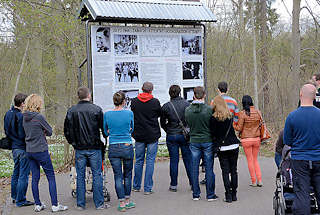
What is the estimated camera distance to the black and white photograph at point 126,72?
30.1 ft

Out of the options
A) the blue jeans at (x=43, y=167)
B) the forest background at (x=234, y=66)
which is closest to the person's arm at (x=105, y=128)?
→ the blue jeans at (x=43, y=167)

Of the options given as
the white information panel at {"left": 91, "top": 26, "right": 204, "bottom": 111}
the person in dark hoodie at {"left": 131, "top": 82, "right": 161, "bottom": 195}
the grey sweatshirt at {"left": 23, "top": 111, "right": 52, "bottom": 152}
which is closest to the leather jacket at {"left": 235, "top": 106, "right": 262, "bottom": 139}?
the person in dark hoodie at {"left": 131, "top": 82, "right": 161, "bottom": 195}

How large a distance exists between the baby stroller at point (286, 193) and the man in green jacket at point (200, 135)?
151 centimetres

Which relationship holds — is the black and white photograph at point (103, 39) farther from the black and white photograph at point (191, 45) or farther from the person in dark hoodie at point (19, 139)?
the person in dark hoodie at point (19, 139)

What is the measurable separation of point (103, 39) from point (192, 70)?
254cm

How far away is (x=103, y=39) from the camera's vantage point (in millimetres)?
9008

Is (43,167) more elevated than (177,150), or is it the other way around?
(177,150)

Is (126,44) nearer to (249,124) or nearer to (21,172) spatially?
(249,124)

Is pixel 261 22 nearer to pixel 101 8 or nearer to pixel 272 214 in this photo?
pixel 101 8

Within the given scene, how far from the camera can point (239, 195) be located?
22.9 feet

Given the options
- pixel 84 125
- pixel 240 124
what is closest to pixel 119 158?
pixel 84 125

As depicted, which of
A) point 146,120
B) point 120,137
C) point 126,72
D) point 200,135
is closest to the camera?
point 120,137

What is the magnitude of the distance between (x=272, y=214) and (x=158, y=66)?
500 centimetres

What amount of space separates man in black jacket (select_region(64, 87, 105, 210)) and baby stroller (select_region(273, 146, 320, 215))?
290 cm
